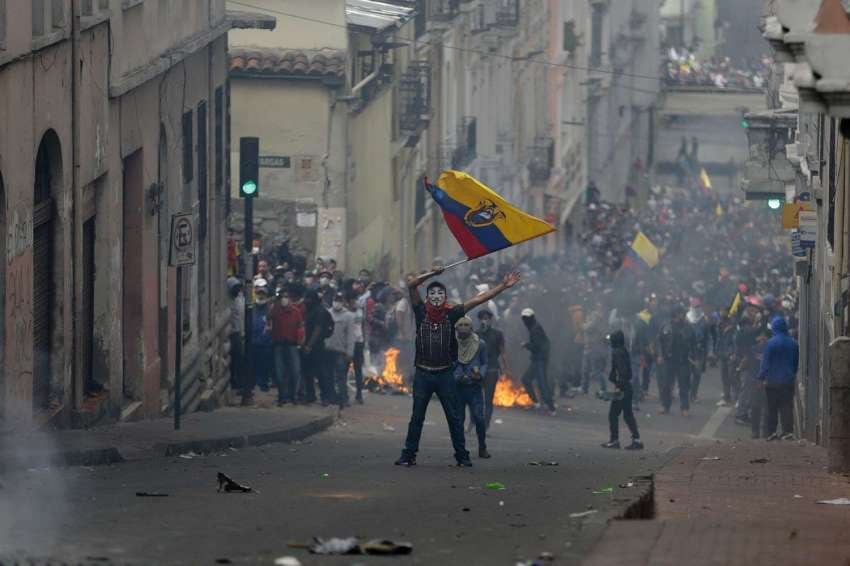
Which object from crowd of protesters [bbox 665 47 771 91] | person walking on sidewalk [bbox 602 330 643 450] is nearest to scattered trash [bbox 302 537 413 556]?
person walking on sidewalk [bbox 602 330 643 450]

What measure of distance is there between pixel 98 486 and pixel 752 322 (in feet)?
57.4

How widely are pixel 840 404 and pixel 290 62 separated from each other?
20.1 metres

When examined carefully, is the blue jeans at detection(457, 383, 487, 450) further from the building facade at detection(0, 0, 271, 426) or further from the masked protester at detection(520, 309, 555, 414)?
the masked protester at detection(520, 309, 555, 414)

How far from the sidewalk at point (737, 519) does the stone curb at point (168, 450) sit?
442 centimetres

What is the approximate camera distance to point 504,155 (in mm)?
54750

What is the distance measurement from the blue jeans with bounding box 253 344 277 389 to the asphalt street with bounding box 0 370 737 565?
534 centimetres

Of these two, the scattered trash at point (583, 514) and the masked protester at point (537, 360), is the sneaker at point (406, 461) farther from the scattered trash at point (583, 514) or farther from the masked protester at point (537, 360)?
the masked protester at point (537, 360)

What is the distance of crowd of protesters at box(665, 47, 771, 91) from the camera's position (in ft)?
308

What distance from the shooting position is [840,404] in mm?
16359

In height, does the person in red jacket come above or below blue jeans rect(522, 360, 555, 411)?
above

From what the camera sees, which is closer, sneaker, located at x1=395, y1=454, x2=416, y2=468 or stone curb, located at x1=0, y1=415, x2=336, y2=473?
stone curb, located at x1=0, y1=415, x2=336, y2=473

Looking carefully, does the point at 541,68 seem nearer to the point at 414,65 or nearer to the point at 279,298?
the point at 414,65

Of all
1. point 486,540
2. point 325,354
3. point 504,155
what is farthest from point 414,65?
point 486,540

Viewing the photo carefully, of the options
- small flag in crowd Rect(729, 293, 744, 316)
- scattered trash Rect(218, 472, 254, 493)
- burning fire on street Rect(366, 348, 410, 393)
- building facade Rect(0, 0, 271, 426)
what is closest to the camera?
scattered trash Rect(218, 472, 254, 493)
